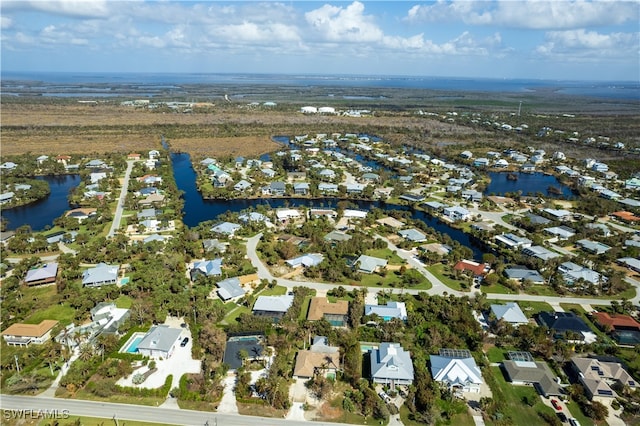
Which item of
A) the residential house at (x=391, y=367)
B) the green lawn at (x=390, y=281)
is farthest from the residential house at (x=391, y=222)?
the residential house at (x=391, y=367)

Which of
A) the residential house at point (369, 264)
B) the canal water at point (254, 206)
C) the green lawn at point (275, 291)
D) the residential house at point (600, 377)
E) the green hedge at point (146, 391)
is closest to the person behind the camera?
the green hedge at point (146, 391)

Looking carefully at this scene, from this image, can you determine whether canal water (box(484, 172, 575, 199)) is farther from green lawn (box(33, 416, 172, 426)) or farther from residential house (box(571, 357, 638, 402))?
green lawn (box(33, 416, 172, 426))

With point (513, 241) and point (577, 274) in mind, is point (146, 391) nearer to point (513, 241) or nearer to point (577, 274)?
point (577, 274)

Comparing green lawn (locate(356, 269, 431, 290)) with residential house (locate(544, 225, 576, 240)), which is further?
residential house (locate(544, 225, 576, 240))

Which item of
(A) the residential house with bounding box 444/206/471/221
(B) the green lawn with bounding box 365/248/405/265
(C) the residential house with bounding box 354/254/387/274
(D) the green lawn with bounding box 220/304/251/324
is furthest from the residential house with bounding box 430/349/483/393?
(A) the residential house with bounding box 444/206/471/221

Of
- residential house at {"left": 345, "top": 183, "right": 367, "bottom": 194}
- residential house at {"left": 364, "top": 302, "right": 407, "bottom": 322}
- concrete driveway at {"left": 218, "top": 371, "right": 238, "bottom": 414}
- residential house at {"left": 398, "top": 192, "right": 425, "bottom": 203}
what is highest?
residential house at {"left": 345, "top": 183, "right": 367, "bottom": 194}

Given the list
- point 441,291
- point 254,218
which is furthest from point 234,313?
point 254,218

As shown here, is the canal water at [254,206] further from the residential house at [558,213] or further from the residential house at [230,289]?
the residential house at [230,289]

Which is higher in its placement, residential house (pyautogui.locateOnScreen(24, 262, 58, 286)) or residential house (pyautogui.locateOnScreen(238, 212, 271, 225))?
residential house (pyautogui.locateOnScreen(238, 212, 271, 225))

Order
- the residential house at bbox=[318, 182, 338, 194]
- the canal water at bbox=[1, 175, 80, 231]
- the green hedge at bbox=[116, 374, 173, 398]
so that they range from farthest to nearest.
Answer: the residential house at bbox=[318, 182, 338, 194]
the canal water at bbox=[1, 175, 80, 231]
the green hedge at bbox=[116, 374, 173, 398]
